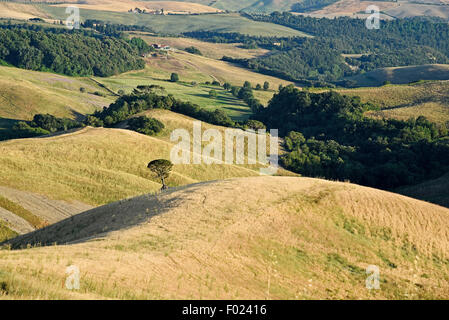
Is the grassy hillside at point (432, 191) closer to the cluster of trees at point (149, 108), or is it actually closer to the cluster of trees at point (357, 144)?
the cluster of trees at point (357, 144)

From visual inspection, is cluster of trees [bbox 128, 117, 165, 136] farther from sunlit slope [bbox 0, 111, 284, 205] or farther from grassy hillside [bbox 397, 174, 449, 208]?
grassy hillside [bbox 397, 174, 449, 208]

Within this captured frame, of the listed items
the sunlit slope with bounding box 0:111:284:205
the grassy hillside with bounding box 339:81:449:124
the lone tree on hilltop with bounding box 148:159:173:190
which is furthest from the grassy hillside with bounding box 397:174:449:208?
the grassy hillside with bounding box 339:81:449:124

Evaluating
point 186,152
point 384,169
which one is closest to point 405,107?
point 384,169
